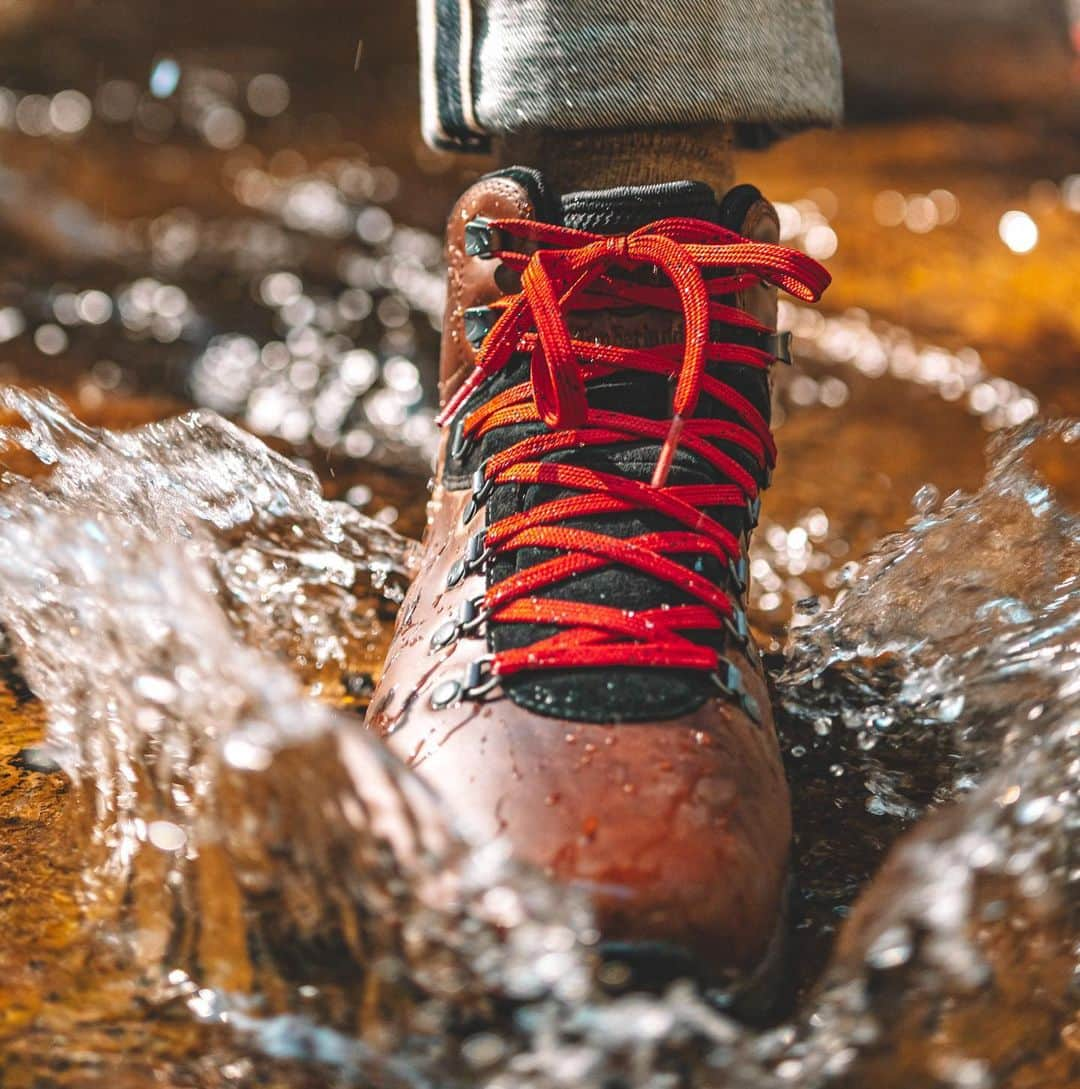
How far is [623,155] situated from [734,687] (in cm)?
55

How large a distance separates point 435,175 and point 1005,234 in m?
1.44

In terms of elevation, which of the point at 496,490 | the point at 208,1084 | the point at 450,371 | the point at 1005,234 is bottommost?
the point at 208,1084

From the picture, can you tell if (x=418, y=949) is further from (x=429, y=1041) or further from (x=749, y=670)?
(x=749, y=670)

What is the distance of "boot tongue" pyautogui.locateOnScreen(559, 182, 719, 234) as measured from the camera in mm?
1118

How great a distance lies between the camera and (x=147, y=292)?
2.61m

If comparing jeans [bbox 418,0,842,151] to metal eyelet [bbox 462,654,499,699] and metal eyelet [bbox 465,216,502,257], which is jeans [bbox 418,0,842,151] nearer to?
metal eyelet [bbox 465,216,502,257]

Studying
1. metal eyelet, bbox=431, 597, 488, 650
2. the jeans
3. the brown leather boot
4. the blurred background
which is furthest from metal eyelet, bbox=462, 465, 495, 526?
the blurred background

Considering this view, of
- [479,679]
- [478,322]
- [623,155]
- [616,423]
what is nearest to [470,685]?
[479,679]

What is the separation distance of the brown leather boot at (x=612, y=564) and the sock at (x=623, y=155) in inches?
3.5

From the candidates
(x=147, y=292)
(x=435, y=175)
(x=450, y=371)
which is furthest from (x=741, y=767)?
(x=435, y=175)

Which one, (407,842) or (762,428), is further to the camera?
(762,428)

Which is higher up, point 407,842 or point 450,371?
point 450,371

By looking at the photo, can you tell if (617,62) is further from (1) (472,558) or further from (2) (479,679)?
(2) (479,679)

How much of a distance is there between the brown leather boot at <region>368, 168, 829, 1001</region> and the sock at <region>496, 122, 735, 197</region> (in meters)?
0.09
